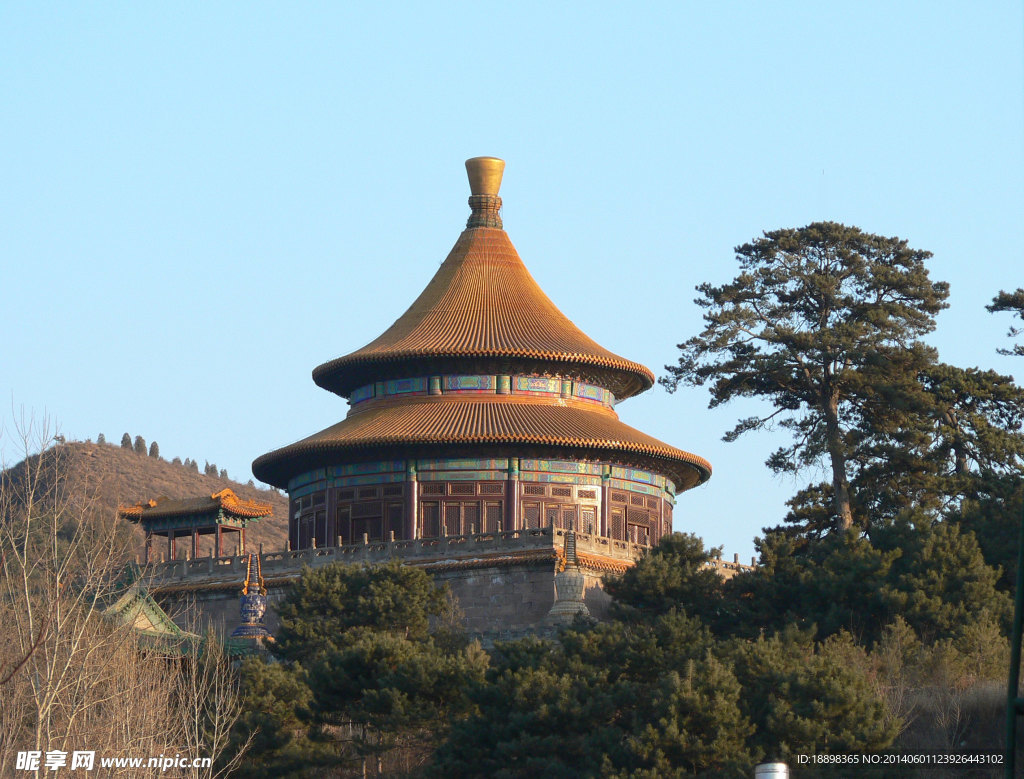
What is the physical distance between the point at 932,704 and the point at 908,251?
21.0 metres

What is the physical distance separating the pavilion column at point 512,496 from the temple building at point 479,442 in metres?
0.03

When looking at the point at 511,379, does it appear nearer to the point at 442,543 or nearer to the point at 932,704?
the point at 442,543

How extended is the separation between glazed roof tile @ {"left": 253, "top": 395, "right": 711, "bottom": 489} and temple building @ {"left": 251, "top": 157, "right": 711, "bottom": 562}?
0.05 m

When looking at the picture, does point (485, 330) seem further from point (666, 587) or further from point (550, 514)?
point (666, 587)

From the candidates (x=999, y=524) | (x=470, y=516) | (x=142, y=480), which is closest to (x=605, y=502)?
(x=470, y=516)

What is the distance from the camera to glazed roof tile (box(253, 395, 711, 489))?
1773 inches

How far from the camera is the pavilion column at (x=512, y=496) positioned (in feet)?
148

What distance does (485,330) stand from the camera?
4897 centimetres

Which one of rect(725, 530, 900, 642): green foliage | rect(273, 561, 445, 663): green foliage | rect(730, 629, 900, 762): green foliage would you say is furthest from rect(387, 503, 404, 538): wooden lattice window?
rect(730, 629, 900, 762): green foliage

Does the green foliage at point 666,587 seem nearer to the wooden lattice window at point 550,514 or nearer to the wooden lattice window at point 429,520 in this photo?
the wooden lattice window at point 550,514

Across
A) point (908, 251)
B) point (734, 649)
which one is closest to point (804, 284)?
point (908, 251)

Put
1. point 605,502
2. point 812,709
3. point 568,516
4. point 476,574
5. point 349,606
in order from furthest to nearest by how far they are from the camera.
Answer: point 605,502 → point 568,516 → point 476,574 → point 349,606 → point 812,709

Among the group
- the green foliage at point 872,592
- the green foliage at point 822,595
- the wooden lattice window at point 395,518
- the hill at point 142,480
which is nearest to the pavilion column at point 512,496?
the wooden lattice window at point 395,518

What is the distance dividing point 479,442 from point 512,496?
1.71 metres
